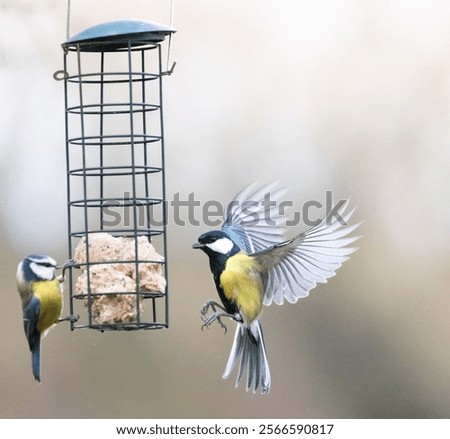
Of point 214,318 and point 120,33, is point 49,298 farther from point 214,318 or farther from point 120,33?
point 120,33

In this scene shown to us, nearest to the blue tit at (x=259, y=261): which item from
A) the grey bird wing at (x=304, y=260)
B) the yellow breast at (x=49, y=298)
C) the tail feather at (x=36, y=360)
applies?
the grey bird wing at (x=304, y=260)

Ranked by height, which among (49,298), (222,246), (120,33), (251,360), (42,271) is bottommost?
(251,360)

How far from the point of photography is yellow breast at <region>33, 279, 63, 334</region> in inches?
258

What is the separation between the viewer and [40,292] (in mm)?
6562

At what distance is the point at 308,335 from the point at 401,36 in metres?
2.51

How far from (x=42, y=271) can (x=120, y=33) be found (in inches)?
51.4

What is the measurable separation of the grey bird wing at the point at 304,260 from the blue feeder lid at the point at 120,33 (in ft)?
4.18

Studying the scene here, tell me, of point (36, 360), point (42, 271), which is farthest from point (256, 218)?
point (36, 360)

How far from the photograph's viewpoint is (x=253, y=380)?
7438mm

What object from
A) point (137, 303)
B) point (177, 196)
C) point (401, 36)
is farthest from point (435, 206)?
point (137, 303)

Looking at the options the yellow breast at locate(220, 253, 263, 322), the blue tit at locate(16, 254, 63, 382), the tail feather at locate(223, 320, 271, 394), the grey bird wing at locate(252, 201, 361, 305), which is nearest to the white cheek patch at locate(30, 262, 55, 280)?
the blue tit at locate(16, 254, 63, 382)

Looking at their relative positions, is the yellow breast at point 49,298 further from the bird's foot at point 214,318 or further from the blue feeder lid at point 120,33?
the blue feeder lid at point 120,33

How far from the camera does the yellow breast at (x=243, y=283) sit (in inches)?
266
